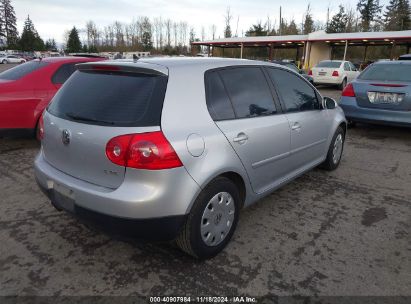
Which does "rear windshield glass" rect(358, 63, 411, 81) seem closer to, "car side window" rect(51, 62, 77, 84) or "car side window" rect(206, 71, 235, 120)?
"car side window" rect(206, 71, 235, 120)

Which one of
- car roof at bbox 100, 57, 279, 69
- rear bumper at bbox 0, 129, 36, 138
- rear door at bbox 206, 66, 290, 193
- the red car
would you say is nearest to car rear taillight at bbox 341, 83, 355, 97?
rear door at bbox 206, 66, 290, 193

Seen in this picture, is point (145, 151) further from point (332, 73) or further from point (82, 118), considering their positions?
point (332, 73)

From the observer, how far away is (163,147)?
2.29 meters

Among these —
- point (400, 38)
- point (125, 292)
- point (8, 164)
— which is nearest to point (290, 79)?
point (125, 292)

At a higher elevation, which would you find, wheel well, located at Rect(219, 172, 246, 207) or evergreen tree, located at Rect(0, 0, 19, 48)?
evergreen tree, located at Rect(0, 0, 19, 48)

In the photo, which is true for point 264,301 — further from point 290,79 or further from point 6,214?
point 6,214

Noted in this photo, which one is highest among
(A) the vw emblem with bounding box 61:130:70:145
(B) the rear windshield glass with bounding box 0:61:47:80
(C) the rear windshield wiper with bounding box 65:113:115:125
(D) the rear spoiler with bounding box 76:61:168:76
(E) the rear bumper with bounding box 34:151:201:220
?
(D) the rear spoiler with bounding box 76:61:168:76

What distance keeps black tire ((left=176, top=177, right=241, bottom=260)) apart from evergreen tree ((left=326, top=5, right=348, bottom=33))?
7035 cm

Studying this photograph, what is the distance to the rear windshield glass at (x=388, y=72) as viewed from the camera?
677cm

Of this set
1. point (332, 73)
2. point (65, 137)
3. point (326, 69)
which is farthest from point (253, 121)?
point (326, 69)

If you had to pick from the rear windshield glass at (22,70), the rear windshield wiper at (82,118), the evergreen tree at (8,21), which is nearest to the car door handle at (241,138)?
the rear windshield wiper at (82,118)

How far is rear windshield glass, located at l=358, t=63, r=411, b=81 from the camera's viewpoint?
6771mm

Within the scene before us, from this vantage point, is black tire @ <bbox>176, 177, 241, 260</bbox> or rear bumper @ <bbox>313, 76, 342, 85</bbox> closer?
black tire @ <bbox>176, 177, 241, 260</bbox>

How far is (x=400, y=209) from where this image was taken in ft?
12.5
